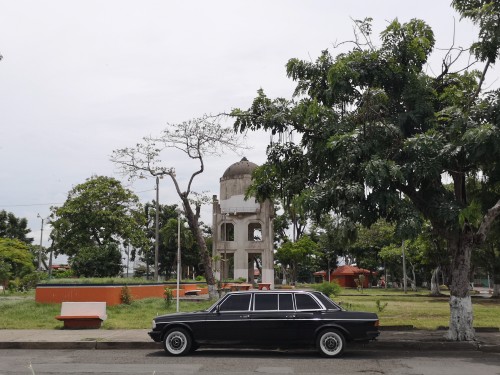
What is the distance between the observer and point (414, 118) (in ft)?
45.9

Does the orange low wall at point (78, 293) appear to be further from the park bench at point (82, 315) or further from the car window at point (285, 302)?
the car window at point (285, 302)

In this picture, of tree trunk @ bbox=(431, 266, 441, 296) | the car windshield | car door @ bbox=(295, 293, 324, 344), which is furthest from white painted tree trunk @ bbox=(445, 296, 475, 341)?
tree trunk @ bbox=(431, 266, 441, 296)

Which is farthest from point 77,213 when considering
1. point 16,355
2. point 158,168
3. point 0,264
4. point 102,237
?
point 16,355

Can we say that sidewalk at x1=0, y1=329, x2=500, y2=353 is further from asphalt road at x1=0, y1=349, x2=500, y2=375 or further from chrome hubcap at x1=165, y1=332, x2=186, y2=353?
chrome hubcap at x1=165, y1=332, x2=186, y2=353

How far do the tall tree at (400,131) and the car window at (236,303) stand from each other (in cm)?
272

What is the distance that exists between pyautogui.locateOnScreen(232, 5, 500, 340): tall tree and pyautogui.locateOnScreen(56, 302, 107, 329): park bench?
7215 mm

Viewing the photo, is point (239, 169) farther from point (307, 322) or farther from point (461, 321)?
point (307, 322)

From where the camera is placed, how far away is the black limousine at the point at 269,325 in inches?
451

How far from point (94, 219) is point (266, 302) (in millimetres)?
36374

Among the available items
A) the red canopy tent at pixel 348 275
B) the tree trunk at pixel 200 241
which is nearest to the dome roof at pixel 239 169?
the tree trunk at pixel 200 241

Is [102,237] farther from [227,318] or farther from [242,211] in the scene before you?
[227,318]

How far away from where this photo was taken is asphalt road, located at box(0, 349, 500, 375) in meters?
9.97

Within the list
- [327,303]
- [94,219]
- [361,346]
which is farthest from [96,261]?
[327,303]

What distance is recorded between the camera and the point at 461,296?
533 inches
